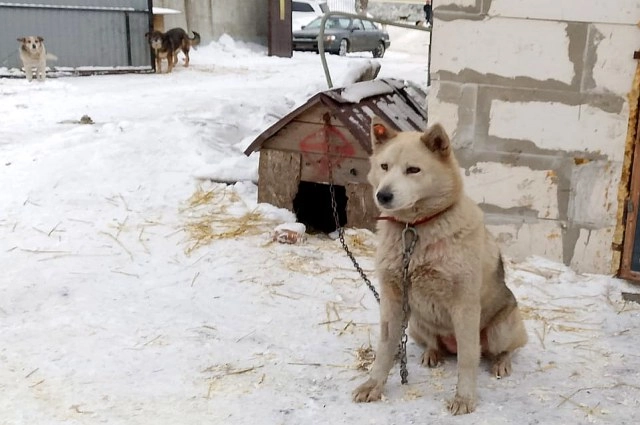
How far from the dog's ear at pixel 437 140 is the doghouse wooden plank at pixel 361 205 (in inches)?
101

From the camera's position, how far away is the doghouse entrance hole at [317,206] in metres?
6.02

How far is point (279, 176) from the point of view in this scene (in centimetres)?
584

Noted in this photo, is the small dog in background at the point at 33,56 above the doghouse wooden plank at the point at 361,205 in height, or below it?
above

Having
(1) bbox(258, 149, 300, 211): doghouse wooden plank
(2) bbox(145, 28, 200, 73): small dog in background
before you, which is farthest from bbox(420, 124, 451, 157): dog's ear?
(2) bbox(145, 28, 200, 73): small dog in background

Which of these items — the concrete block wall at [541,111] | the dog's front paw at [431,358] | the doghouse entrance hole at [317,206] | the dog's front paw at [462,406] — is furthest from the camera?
the doghouse entrance hole at [317,206]

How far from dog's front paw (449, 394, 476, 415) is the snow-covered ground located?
3 cm

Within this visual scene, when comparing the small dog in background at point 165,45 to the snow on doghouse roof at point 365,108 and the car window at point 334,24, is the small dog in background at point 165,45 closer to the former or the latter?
the snow on doghouse roof at point 365,108

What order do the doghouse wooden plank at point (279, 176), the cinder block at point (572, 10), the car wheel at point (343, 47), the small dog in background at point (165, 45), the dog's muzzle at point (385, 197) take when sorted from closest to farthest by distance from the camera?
the dog's muzzle at point (385, 197) → the cinder block at point (572, 10) → the doghouse wooden plank at point (279, 176) → the small dog in background at point (165, 45) → the car wheel at point (343, 47)

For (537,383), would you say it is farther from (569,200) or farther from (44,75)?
(44,75)

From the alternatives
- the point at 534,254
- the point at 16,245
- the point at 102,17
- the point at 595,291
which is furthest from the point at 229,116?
the point at 102,17

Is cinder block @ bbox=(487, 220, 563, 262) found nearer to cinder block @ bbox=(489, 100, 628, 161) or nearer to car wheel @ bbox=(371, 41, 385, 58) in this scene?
cinder block @ bbox=(489, 100, 628, 161)

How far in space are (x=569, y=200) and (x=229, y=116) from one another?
15.5 feet

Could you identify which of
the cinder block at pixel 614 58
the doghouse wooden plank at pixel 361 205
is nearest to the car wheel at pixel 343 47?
the doghouse wooden plank at pixel 361 205

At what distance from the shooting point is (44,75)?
12.4 metres
